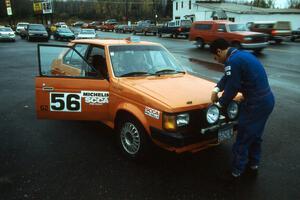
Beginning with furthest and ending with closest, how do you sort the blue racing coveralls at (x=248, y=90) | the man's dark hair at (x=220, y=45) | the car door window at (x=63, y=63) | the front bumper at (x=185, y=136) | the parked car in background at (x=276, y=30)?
the parked car in background at (x=276, y=30)
the car door window at (x=63, y=63)
the man's dark hair at (x=220, y=45)
the front bumper at (x=185, y=136)
the blue racing coveralls at (x=248, y=90)

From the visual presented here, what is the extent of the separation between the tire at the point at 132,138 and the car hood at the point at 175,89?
49 centimetres

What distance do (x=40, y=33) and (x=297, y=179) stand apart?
101ft

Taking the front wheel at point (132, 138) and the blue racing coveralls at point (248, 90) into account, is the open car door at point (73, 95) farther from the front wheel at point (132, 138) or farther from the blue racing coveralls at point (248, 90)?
the blue racing coveralls at point (248, 90)

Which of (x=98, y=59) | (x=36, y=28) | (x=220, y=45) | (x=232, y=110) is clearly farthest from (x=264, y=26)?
(x=220, y=45)

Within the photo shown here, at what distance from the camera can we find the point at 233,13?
1859 inches

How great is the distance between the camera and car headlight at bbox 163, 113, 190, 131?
3822mm

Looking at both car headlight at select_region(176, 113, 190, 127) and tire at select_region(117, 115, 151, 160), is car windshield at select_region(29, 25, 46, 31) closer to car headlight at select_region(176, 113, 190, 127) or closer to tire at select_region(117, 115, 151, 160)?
tire at select_region(117, 115, 151, 160)

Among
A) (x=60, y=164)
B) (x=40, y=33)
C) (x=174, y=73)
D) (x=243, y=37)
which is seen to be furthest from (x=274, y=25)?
(x=60, y=164)

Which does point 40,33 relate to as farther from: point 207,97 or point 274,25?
point 207,97

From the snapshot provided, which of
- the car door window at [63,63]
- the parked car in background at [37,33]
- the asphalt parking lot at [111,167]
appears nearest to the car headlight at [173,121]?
the asphalt parking lot at [111,167]

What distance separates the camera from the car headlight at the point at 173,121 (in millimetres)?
3822

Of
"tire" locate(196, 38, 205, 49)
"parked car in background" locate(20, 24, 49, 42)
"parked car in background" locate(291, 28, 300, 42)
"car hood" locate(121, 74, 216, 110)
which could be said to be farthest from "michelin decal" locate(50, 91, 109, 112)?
"parked car in background" locate(291, 28, 300, 42)

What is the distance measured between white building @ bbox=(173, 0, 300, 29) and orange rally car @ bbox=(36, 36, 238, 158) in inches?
1699

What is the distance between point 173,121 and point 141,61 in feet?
5.47
